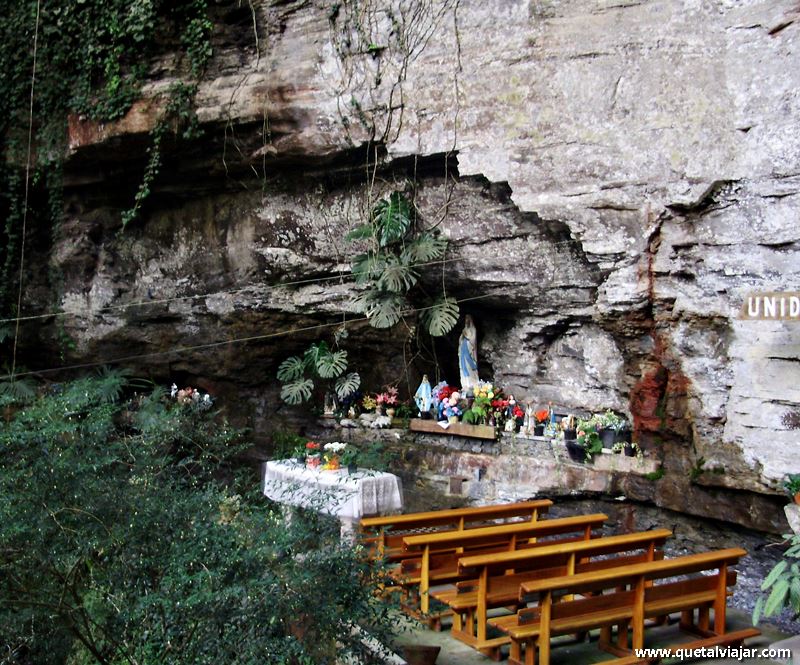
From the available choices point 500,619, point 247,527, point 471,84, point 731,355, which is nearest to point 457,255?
point 471,84

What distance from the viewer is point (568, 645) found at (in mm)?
4438

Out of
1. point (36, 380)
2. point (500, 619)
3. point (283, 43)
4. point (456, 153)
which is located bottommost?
point (500, 619)

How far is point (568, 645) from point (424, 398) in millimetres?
3606

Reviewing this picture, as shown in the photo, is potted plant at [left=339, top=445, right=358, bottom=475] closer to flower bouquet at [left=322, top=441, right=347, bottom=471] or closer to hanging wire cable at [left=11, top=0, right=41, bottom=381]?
flower bouquet at [left=322, top=441, right=347, bottom=471]

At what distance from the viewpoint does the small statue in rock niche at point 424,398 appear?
7.77 meters

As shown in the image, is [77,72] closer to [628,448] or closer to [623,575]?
[628,448]

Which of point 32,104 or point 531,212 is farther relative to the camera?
point 32,104

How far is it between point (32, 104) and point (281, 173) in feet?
9.43

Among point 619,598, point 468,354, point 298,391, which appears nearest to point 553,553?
point 619,598

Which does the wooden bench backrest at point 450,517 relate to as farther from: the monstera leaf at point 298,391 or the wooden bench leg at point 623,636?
the monstera leaf at point 298,391

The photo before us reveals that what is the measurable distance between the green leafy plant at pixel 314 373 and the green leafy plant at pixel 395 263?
0.73m

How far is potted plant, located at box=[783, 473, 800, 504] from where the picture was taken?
5152 mm

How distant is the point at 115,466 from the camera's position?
161 inches

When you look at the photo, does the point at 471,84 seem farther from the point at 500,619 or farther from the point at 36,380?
the point at 36,380
